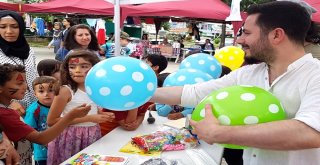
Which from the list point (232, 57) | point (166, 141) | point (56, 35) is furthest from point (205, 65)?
point (56, 35)

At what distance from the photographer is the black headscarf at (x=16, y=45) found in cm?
280

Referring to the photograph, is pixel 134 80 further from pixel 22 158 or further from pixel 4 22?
pixel 4 22

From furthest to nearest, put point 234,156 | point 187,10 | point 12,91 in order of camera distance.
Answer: point 187,10, point 234,156, point 12,91

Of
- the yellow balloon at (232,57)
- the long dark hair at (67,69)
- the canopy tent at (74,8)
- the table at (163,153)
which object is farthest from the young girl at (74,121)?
the canopy tent at (74,8)

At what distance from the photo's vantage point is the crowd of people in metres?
1.09

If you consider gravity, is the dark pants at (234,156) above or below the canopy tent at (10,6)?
below

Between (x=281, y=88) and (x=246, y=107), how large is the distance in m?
0.22

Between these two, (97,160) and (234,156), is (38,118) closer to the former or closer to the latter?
(97,160)

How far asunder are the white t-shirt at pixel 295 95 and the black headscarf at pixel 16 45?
2117 millimetres

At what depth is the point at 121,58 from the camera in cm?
175

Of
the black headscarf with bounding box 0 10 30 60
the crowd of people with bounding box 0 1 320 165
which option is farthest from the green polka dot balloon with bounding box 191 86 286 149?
the black headscarf with bounding box 0 10 30 60

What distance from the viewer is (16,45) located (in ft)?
9.39

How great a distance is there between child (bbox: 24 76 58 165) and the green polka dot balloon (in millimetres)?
1565

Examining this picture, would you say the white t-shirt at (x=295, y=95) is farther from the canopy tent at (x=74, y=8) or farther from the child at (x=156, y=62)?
the canopy tent at (x=74, y=8)
